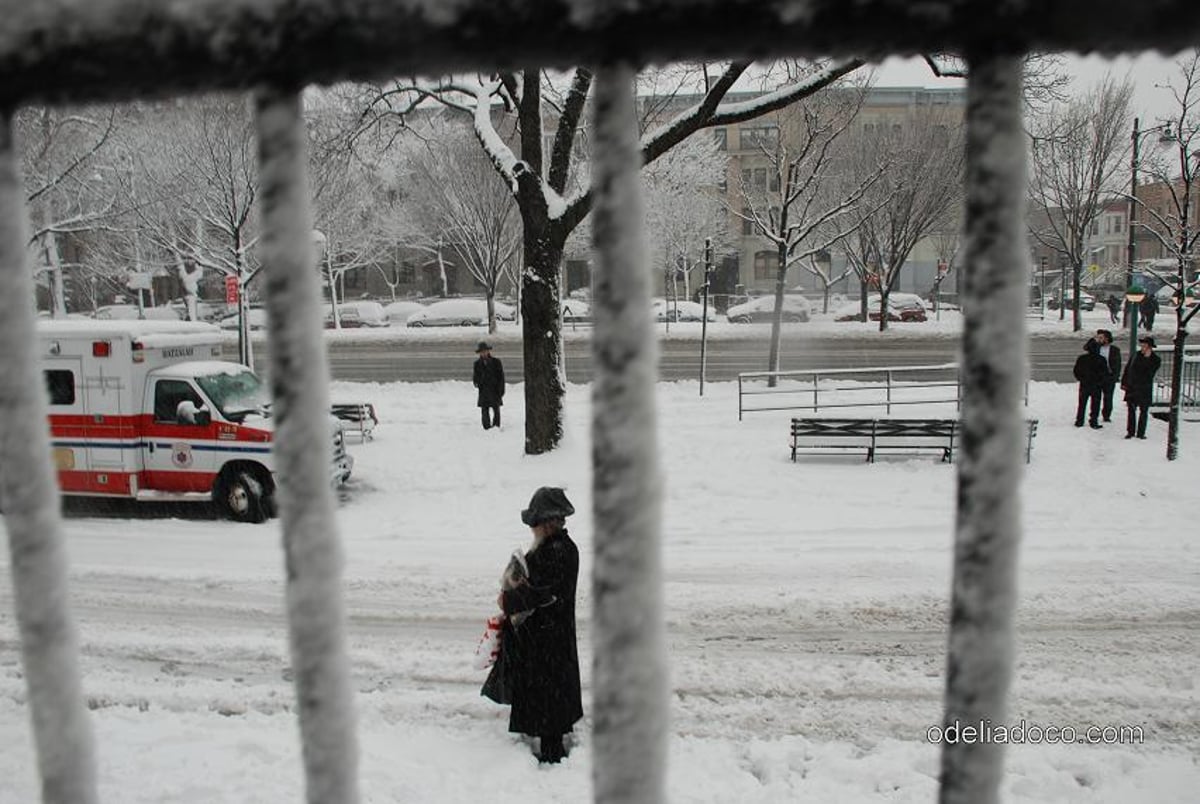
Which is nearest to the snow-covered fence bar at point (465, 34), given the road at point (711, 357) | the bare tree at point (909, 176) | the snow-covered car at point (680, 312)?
the road at point (711, 357)

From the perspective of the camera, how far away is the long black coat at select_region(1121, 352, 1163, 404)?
45.7ft

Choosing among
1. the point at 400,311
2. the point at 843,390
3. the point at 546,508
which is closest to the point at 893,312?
the point at 843,390

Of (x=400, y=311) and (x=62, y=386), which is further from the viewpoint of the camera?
(x=400, y=311)

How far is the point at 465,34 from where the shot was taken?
78cm

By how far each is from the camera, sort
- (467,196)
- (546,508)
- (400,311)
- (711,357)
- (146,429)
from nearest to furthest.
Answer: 1. (546,508)
2. (146,429)
3. (711,357)
4. (467,196)
5. (400,311)

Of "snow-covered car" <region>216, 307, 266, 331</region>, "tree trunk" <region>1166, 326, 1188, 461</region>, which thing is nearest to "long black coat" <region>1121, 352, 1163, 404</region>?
"tree trunk" <region>1166, 326, 1188, 461</region>

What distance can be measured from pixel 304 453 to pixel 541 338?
12147mm

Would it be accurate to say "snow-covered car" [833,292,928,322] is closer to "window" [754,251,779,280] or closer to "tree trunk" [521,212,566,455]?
"window" [754,251,779,280]

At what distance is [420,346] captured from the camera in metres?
34.8

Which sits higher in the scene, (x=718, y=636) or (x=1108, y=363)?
(x=1108, y=363)

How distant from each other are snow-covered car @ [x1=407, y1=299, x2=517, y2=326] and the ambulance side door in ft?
99.7

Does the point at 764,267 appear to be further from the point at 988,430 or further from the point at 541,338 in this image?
the point at 988,430

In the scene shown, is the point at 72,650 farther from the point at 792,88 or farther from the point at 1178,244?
the point at 1178,244

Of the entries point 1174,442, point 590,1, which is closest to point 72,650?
point 590,1
